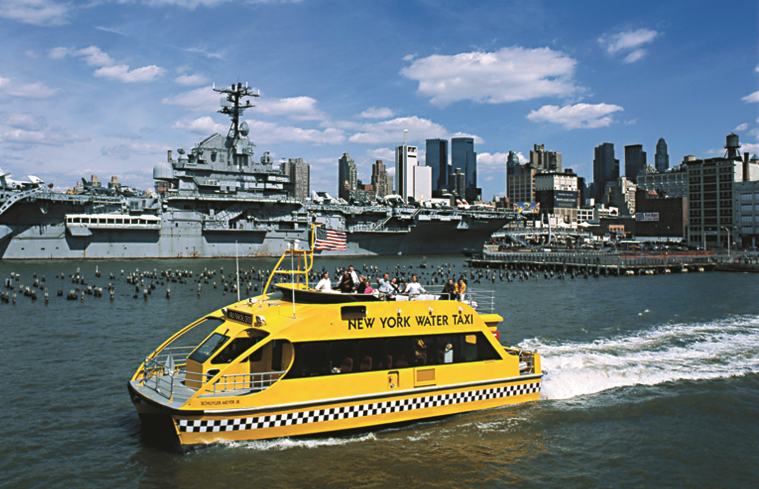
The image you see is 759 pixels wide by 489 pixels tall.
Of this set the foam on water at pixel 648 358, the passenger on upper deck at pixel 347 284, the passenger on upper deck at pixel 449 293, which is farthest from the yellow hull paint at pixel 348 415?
the passenger on upper deck at pixel 347 284

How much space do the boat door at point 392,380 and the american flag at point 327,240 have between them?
11.9ft

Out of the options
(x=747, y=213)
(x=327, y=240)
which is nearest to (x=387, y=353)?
(x=327, y=240)

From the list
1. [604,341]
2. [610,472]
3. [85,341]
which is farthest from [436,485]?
[85,341]

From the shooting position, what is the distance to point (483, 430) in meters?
11.3

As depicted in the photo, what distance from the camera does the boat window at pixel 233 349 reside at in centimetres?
1018

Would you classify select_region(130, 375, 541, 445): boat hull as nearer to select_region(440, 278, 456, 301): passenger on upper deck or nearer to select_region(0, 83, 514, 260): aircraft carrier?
select_region(440, 278, 456, 301): passenger on upper deck

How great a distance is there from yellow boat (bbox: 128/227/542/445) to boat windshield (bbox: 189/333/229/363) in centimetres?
3

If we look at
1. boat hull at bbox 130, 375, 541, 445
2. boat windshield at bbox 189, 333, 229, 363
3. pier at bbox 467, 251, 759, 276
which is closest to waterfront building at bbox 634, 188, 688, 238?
pier at bbox 467, 251, 759, 276

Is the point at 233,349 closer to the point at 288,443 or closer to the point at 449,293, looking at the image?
the point at 288,443

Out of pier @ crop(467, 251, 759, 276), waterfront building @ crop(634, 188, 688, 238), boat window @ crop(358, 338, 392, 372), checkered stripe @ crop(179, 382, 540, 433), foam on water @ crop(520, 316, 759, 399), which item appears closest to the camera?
checkered stripe @ crop(179, 382, 540, 433)

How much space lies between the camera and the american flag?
1285 cm

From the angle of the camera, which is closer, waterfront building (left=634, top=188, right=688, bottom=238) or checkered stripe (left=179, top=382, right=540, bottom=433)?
checkered stripe (left=179, top=382, right=540, bottom=433)

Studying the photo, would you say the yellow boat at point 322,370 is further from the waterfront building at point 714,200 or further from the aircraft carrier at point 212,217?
the waterfront building at point 714,200

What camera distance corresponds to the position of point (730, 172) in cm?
10162
